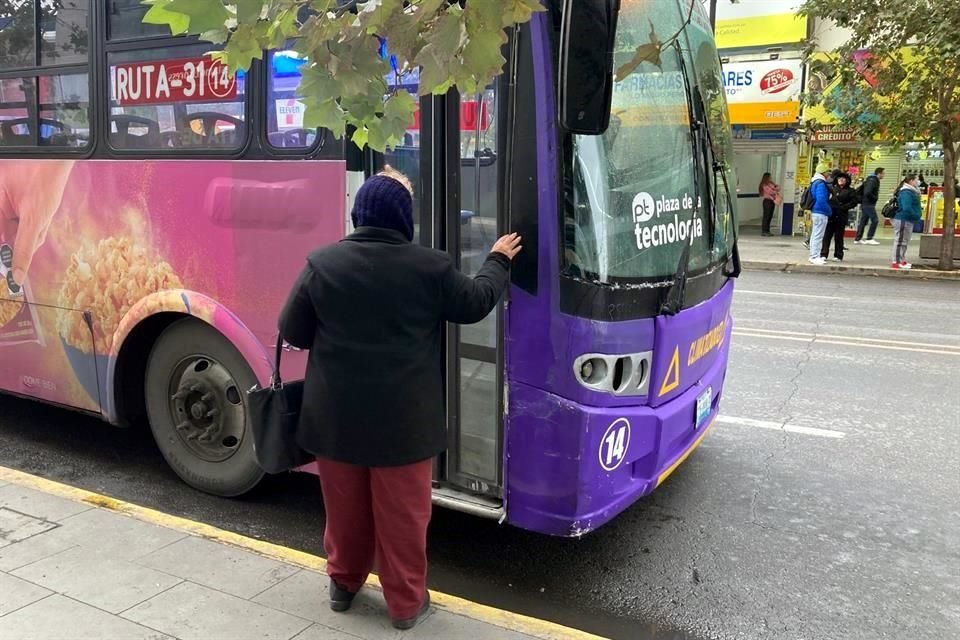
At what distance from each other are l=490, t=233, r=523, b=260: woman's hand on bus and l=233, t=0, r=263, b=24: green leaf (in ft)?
4.61

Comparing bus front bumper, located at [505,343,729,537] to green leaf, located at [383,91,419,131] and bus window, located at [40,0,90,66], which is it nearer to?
green leaf, located at [383,91,419,131]

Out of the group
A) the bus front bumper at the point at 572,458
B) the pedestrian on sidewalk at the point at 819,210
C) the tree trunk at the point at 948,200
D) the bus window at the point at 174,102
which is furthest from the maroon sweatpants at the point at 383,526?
the tree trunk at the point at 948,200

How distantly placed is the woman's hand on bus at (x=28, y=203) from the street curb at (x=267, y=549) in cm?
131

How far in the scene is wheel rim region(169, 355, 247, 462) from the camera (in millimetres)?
4301

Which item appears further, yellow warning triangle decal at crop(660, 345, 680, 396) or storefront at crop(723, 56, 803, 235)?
storefront at crop(723, 56, 803, 235)

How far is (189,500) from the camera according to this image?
464 centimetres

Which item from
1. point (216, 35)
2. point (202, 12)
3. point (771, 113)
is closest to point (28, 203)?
point (216, 35)

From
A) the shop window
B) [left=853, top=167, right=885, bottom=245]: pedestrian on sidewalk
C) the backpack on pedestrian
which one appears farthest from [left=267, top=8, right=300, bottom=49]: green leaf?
[left=853, top=167, right=885, bottom=245]: pedestrian on sidewalk

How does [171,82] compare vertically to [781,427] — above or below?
Result: above

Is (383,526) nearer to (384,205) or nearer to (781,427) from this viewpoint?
(384,205)

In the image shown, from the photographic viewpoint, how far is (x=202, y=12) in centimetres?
197

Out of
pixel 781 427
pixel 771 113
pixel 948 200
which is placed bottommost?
pixel 781 427

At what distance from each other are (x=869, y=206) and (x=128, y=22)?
63.8 ft

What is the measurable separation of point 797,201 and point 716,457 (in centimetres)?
1880
